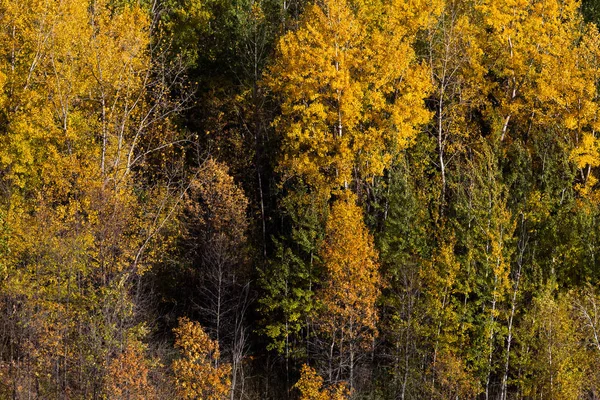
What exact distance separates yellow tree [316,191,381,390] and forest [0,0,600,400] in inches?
5.3

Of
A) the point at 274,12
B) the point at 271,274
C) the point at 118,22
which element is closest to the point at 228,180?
the point at 271,274

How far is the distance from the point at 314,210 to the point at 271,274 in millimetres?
3927

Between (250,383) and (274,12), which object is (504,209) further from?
(274,12)

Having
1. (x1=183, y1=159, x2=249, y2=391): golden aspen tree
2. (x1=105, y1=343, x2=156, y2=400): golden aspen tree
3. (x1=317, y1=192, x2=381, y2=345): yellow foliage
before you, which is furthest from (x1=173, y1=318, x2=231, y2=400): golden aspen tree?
(x1=317, y1=192, x2=381, y2=345): yellow foliage

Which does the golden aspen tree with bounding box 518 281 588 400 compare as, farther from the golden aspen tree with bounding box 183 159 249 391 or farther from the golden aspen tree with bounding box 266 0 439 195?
the golden aspen tree with bounding box 183 159 249 391

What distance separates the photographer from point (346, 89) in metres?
46.8

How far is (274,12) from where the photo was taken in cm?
5838

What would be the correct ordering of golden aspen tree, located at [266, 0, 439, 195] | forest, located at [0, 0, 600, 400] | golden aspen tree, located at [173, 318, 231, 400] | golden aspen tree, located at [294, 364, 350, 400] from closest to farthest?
golden aspen tree, located at [173, 318, 231, 400] → forest, located at [0, 0, 600, 400] → golden aspen tree, located at [294, 364, 350, 400] → golden aspen tree, located at [266, 0, 439, 195]

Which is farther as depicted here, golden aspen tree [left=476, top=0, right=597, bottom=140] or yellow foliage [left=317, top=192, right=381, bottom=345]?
golden aspen tree [left=476, top=0, right=597, bottom=140]

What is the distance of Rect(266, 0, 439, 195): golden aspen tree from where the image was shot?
46.8 metres

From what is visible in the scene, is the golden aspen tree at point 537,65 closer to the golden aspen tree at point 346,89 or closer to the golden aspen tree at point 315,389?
the golden aspen tree at point 346,89

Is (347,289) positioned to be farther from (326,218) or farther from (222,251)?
(222,251)

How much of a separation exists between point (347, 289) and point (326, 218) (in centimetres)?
361

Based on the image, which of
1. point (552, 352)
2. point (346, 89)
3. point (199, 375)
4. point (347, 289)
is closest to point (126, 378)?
point (199, 375)
